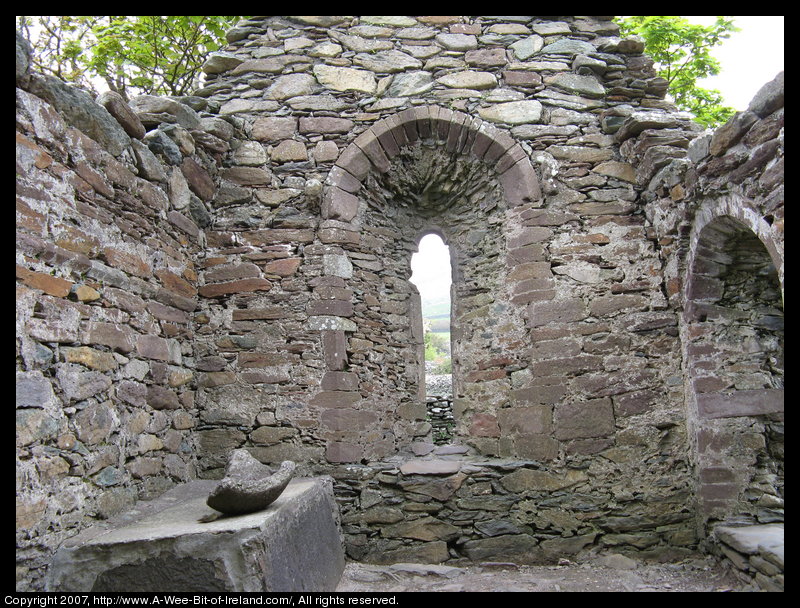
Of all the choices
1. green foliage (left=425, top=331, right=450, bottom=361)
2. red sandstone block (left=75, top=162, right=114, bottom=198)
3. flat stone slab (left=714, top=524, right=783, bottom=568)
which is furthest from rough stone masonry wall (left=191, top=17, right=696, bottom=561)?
green foliage (left=425, top=331, right=450, bottom=361)

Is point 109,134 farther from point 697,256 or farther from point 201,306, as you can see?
point 697,256

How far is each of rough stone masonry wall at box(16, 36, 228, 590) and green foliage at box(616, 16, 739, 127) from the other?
563 cm

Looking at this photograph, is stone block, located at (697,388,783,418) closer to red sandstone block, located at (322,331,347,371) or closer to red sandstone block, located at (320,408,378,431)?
red sandstone block, located at (320,408,378,431)

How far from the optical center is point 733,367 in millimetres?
4043

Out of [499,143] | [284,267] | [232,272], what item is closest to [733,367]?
[499,143]

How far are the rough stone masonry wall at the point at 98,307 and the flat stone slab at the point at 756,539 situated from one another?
150 inches

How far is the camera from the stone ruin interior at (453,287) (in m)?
3.44

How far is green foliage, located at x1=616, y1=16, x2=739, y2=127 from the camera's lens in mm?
6516

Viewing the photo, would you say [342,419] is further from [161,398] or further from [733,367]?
[733,367]

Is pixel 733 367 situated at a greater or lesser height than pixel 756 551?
greater

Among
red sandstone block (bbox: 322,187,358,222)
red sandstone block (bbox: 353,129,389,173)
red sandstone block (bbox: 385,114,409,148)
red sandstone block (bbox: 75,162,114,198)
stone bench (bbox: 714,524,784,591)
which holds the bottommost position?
stone bench (bbox: 714,524,784,591)

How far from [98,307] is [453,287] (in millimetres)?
2992

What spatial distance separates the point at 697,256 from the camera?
4.06 m

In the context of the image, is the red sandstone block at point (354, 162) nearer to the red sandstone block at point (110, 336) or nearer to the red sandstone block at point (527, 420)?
the red sandstone block at point (110, 336)
